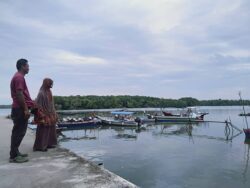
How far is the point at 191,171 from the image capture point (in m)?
15.5

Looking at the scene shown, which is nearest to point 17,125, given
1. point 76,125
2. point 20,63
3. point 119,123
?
point 20,63

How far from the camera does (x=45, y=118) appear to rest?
24.7ft

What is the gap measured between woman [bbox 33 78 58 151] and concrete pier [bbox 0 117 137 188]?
0.99 meters

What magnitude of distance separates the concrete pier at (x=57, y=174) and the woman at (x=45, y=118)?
0.99 meters

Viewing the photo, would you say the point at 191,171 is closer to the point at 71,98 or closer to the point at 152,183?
the point at 152,183

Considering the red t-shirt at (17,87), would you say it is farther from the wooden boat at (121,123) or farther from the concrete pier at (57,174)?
the wooden boat at (121,123)

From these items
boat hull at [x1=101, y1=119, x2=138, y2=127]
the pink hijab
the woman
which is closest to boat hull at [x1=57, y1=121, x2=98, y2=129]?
boat hull at [x1=101, y1=119, x2=138, y2=127]

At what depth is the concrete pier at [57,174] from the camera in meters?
4.32

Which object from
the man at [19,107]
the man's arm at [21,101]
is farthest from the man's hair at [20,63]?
the man's arm at [21,101]

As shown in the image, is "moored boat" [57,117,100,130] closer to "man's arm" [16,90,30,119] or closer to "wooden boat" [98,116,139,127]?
"wooden boat" [98,116,139,127]

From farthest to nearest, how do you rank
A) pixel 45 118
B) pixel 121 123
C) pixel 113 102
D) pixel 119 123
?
pixel 113 102 → pixel 119 123 → pixel 121 123 → pixel 45 118

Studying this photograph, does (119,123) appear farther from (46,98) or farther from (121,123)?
(46,98)

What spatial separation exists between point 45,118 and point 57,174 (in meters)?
2.95

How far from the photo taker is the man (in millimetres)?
5716
